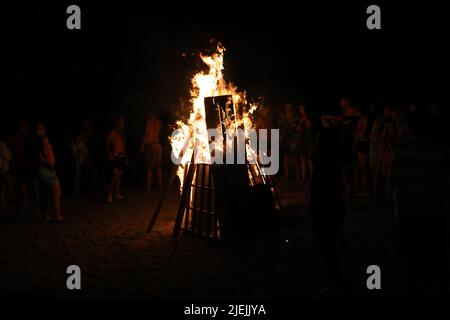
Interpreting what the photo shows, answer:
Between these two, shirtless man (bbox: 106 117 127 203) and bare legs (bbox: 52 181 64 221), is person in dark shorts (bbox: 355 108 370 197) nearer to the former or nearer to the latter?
shirtless man (bbox: 106 117 127 203)

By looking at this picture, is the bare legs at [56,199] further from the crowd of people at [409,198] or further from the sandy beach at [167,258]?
the crowd of people at [409,198]

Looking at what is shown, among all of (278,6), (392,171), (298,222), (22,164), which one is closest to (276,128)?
(298,222)

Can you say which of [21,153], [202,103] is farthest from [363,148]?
[21,153]

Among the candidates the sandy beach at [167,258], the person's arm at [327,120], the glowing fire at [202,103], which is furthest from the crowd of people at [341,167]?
the glowing fire at [202,103]

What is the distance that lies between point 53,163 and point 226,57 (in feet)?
39.0

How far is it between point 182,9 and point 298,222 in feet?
37.2

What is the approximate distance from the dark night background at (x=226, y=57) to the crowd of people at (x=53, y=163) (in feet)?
6.63

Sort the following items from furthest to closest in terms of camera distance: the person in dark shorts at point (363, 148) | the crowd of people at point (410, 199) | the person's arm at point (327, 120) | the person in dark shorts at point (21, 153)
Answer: the person in dark shorts at point (21, 153) → the person in dark shorts at point (363, 148) → the person's arm at point (327, 120) → the crowd of people at point (410, 199)

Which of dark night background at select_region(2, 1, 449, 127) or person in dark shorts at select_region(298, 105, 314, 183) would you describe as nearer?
person in dark shorts at select_region(298, 105, 314, 183)

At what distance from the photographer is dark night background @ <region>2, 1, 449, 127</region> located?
1476 centimetres

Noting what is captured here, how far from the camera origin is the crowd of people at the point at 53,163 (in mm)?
9273

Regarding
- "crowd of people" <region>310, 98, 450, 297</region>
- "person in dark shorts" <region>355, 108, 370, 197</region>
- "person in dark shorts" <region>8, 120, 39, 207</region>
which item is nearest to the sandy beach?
"crowd of people" <region>310, 98, 450, 297</region>

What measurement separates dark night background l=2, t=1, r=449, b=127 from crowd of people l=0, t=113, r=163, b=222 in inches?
79.5

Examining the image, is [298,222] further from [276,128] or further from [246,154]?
[276,128]
